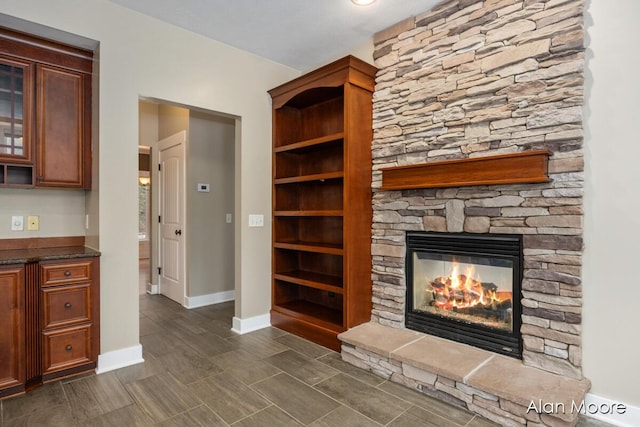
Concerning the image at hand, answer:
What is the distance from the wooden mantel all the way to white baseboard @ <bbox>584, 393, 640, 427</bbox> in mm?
1373

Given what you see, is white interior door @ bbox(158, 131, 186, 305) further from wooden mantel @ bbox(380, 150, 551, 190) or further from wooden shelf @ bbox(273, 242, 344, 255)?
wooden mantel @ bbox(380, 150, 551, 190)

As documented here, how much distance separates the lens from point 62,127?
2.80 meters

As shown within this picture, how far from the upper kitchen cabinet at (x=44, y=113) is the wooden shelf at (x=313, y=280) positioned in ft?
6.66

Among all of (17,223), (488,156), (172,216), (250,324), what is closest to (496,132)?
(488,156)

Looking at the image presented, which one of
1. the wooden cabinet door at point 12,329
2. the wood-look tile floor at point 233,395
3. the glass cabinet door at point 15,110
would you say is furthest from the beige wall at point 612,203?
the glass cabinet door at point 15,110

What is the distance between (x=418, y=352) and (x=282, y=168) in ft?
7.71

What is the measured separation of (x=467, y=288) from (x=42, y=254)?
10.7 feet

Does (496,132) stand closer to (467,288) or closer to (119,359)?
(467,288)

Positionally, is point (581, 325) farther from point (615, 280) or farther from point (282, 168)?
point (282, 168)

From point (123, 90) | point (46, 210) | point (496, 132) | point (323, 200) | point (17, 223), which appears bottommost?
point (17, 223)

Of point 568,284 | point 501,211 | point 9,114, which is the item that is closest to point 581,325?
point 568,284

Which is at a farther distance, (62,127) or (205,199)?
(205,199)

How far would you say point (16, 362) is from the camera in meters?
2.31

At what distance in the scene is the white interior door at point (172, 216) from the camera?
4629mm
